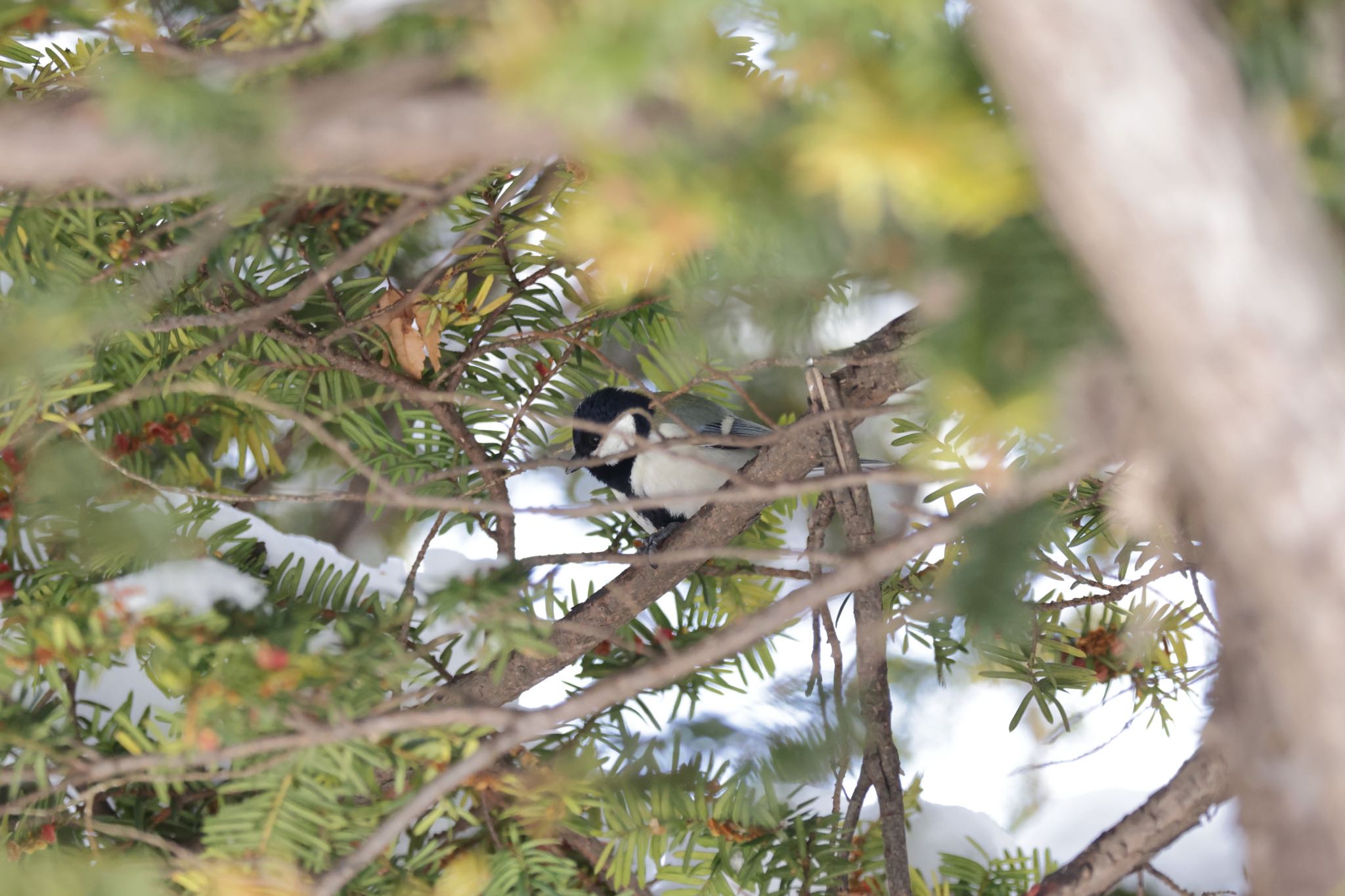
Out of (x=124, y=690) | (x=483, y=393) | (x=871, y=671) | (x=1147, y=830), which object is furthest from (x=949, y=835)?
(x=124, y=690)

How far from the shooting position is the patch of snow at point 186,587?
1.59ft

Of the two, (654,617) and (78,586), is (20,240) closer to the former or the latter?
(78,586)

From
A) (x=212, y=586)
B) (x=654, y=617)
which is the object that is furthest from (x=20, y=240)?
(x=654, y=617)

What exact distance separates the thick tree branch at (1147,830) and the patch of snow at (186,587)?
0.46 metres

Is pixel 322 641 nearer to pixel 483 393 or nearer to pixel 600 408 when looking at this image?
pixel 483 393

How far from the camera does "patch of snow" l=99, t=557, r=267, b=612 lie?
1.59ft

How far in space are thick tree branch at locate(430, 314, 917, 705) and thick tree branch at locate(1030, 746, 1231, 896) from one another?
0.99 ft

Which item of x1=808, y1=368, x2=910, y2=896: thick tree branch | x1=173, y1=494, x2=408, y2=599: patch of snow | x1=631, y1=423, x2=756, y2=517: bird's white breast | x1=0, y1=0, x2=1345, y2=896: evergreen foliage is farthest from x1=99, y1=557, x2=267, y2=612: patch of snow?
x1=631, y1=423, x2=756, y2=517: bird's white breast

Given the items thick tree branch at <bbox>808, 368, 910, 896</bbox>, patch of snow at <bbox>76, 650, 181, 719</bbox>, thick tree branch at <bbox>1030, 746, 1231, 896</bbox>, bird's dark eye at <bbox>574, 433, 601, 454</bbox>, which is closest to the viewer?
thick tree branch at <bbox>1030, 746, 1231, 896</bbox>

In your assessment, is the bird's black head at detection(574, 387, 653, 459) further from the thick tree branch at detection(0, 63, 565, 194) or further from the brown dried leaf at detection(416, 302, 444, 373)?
the thick tree branch at detection(0, 63, 565, 194)

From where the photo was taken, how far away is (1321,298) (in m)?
0.24

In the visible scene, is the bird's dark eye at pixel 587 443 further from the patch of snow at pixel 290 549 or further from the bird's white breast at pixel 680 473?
the patch of snow at pixel 290 549

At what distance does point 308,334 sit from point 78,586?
0.23 m

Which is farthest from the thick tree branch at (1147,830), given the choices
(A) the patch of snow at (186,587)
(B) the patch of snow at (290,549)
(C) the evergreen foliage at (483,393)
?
(B) the patch of snow at (290,549)
